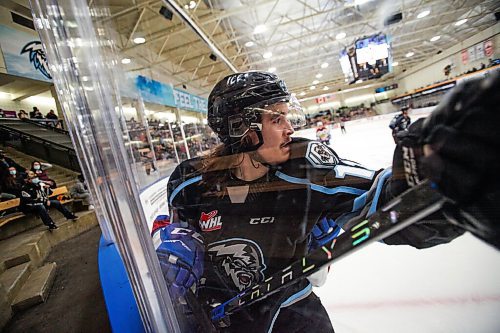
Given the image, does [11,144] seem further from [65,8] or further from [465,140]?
→ [465,140]

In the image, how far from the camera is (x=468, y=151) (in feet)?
0.72

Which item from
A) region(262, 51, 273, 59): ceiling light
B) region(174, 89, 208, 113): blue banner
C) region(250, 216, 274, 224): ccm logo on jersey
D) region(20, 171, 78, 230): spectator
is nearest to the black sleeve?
region(250, 216, 274, 224): ccm logo on jersey

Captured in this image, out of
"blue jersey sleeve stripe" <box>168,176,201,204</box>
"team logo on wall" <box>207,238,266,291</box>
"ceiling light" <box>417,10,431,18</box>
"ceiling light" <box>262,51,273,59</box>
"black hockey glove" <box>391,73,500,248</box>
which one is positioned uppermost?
"ceiling light" <box>262,51,273,59</box>

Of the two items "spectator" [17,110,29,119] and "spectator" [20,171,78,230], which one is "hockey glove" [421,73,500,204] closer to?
"spectator" [20,171,78,230]

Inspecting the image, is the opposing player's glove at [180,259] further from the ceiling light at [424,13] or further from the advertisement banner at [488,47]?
the ceiling light at [424,13]

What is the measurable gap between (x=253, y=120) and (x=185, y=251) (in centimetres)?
→ 38

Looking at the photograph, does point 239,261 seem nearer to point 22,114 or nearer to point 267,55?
point 267,55

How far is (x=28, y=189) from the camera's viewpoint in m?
3.68

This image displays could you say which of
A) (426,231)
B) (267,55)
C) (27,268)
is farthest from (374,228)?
(27,268)

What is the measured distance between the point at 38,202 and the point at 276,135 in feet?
14.1

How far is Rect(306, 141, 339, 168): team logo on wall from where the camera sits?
0.65 m

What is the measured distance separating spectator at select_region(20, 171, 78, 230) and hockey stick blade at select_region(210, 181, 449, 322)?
13.4 ft

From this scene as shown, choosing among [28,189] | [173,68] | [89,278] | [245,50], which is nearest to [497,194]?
[245,50]

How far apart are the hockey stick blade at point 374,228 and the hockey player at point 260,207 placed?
130 mm
